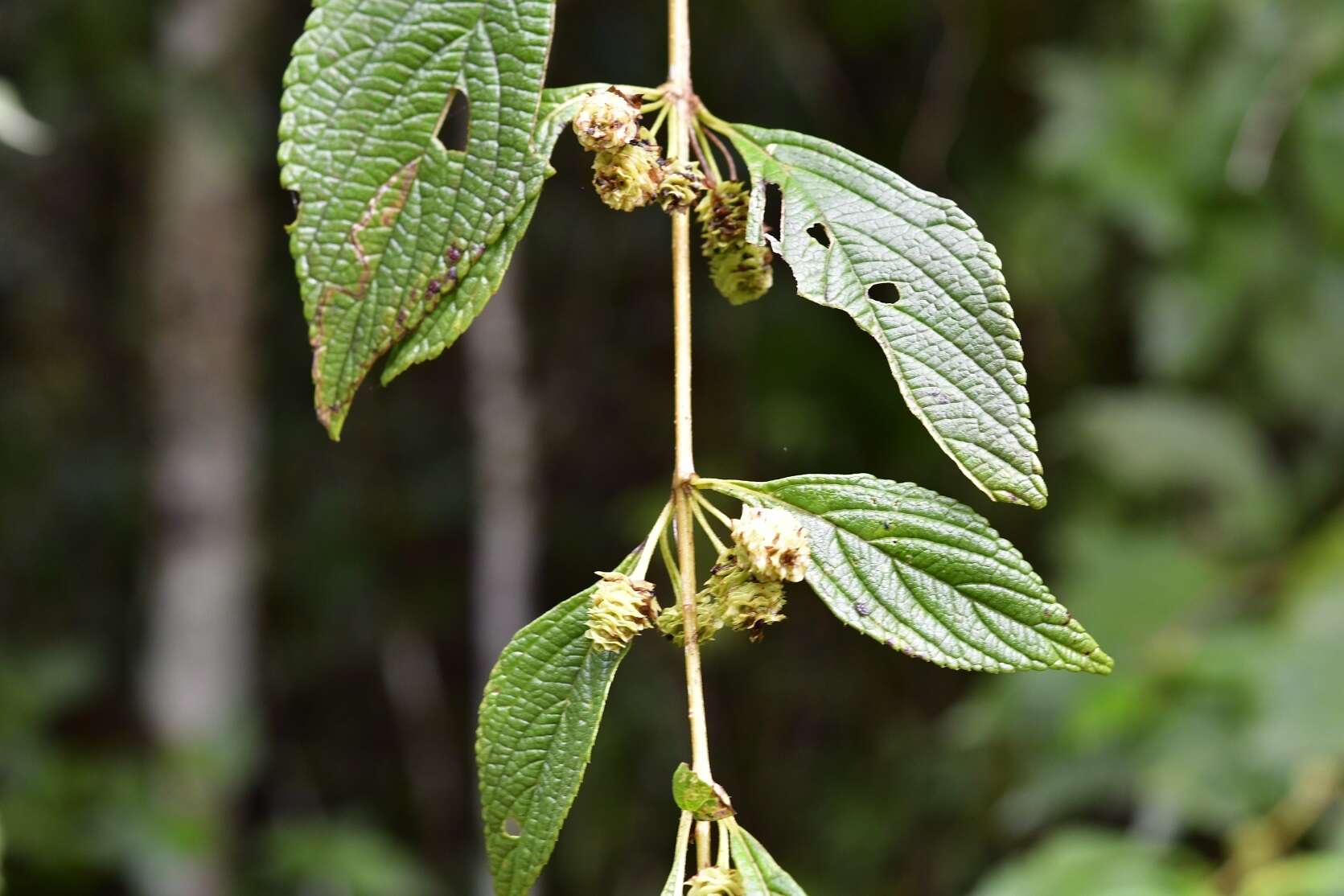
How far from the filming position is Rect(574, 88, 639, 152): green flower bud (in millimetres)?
504

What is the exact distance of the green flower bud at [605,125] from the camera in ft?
1.65

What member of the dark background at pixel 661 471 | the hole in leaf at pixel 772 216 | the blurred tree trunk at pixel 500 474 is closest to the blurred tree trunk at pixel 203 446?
the dark background at pixel 661 471

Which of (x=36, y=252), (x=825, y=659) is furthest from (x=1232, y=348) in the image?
(x=36, y=252)

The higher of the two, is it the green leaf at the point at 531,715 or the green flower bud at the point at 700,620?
the green flower bud at the point at 700,620

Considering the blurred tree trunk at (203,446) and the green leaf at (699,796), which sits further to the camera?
the blurred tree trunk at (203,446)

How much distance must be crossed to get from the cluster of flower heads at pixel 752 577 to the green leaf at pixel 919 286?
73 millimetres

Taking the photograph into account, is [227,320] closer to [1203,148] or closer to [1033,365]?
[1033,365]

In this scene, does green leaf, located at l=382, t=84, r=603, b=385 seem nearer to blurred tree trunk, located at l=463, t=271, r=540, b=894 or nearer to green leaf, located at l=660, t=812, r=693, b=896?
green leaf, located at l=660, t=812, r=693, b=896

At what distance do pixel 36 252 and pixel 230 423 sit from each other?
855 millimetres

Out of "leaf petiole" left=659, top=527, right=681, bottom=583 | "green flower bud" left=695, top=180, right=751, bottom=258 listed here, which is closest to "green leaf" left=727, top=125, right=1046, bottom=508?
"green flower bud" left=695, top=180, right=751, bottom=258

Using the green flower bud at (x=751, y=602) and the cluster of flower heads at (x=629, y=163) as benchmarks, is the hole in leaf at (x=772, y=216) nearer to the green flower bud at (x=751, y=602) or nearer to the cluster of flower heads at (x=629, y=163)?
the cluster of flower heads at (x=629, y=163)

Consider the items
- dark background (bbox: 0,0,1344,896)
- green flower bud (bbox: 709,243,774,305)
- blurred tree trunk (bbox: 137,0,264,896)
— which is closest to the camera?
green flower bud (bbox: 709,243,774,305)

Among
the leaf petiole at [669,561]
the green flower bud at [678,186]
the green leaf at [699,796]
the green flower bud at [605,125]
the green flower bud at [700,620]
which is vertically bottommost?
the green leaf at [699,796]

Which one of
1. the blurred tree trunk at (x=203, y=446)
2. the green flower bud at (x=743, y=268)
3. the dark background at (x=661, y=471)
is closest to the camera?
the green flower bud at (x=743, y=268)
